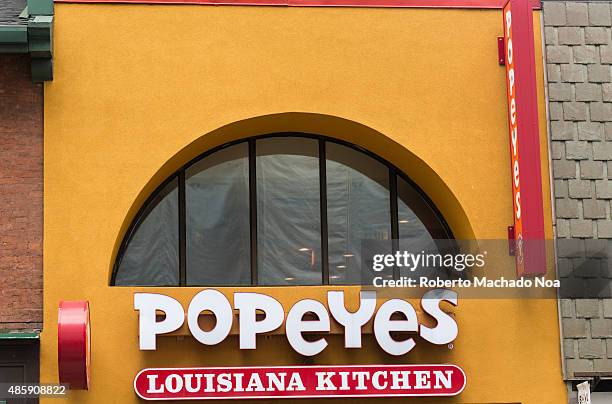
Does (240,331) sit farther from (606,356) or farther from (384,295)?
(606,356)

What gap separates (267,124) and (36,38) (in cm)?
328

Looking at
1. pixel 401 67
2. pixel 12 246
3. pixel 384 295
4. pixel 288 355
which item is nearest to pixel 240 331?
pixel 288 355

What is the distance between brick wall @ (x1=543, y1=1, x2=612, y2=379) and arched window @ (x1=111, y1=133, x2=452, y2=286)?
6.16ft

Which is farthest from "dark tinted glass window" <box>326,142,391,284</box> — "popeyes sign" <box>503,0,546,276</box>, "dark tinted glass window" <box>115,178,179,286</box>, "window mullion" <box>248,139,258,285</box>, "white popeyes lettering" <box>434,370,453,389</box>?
"dark tinted glass window" <box>115,178,179,286</box>

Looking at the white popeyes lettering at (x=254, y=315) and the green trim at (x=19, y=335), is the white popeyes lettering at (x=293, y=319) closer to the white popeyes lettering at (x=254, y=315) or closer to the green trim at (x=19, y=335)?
the white popeyes lettering at (x=254, y=315)

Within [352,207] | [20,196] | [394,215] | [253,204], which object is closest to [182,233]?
[253,204]

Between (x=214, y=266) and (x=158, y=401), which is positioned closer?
(x=158, y=401)

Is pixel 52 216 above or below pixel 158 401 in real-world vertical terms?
above

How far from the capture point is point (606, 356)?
15.0 metres

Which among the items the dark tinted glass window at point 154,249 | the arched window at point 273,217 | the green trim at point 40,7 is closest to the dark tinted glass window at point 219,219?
the arched window at point 273,217

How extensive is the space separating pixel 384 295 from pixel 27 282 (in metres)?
4.65

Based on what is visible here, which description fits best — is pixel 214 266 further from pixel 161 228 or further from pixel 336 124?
pixel 336 124

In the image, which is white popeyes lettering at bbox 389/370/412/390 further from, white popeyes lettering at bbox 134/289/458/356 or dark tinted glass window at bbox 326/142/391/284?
dark tinted glass window at bbox 326/142/391/284

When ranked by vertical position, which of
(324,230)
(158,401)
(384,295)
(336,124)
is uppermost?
(336,124)
